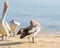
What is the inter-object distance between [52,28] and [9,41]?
6497 mm

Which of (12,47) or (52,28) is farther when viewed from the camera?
(52,28)

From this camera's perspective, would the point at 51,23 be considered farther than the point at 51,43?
Yes

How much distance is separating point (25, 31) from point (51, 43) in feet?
3.70

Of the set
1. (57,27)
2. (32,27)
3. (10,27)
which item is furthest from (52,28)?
(32,27)

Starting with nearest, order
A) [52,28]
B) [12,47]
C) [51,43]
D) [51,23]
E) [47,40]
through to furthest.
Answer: [12,47] < [51,43] < [47,40] < [52,28] < [51,23]

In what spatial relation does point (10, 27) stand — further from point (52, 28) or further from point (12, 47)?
point (52, 28)

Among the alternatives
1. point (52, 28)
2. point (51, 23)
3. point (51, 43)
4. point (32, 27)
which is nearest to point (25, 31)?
point (32, 27)

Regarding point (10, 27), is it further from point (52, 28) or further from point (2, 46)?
point (52, 28)

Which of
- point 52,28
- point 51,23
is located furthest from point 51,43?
point 51,23

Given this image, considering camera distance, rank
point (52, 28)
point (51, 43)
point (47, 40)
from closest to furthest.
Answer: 1. point (51, 43)
2. point (47, 40)
3. point (52, 28)

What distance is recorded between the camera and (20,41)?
13211mm

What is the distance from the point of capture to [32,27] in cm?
1255

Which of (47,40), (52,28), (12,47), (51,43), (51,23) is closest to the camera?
(12,47)

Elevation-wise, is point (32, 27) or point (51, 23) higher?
point (32, 27)
